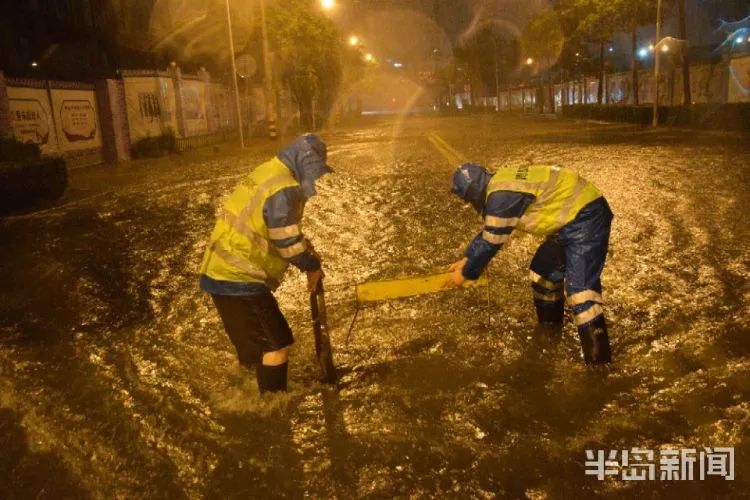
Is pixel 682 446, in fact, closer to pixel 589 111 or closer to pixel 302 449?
pixel 302 449

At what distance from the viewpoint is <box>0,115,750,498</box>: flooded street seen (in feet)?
11.2

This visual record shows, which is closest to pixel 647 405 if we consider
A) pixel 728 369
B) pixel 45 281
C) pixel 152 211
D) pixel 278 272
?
pixel 728 369

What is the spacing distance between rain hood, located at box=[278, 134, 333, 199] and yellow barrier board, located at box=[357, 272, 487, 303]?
99cm

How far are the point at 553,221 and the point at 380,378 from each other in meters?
1.63

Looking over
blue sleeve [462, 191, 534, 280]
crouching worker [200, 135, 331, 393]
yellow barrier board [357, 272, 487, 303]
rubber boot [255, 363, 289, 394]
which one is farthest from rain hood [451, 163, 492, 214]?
rubber boot [255, 363, 289, 394]

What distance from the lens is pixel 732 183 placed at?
11336 millimetres

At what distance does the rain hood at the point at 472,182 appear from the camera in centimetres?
411

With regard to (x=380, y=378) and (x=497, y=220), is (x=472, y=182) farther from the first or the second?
(x=380, y=378)

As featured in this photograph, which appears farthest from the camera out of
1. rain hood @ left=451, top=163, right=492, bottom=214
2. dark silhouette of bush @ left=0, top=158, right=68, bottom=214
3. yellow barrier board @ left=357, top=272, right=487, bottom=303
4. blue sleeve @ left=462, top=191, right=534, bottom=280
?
dark silhouette of bush @ left=0, top=158, right=68, bottom=214

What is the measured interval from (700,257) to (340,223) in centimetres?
518

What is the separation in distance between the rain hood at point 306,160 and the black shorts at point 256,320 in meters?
0.71

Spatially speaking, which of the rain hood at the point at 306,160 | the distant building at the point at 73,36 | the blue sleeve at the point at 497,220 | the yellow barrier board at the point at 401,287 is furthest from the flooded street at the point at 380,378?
the distant building at the point at 73,36

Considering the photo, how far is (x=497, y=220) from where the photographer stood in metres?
3.97

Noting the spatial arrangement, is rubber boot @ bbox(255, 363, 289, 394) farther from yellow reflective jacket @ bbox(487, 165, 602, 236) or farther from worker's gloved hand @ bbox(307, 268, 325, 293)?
yellow reflective jacket @ bbox(487, 165, 602, 236)
